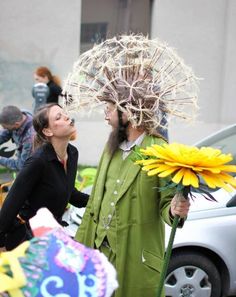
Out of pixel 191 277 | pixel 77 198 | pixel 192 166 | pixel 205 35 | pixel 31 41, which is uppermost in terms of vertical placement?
pixel 205 35

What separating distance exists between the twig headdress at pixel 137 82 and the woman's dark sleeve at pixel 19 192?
0.42 m

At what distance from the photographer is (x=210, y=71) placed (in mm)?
10375

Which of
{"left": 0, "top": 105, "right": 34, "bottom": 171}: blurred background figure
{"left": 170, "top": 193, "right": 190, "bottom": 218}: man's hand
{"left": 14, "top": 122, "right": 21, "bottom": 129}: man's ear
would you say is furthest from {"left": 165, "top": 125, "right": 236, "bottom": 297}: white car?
{"left": 170, "top": 193, "right": 190, "bottom": 218}: man's hand

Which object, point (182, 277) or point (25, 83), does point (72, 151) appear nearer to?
point (182, 277)

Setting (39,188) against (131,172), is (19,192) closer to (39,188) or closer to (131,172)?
(39,188)

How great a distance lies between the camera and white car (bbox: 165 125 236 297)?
13.5ft

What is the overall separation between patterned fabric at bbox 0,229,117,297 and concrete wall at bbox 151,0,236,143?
8.75 meters

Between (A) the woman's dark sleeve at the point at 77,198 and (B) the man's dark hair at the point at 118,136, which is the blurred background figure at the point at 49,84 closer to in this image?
(A) the woman's dark sleeve at the point at 77,198

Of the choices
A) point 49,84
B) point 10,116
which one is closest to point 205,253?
point 10,116

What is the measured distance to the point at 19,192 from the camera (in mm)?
2719

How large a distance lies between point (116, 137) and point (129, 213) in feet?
1.27

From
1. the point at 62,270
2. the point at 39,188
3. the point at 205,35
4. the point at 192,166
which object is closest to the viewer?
the point at 62,270

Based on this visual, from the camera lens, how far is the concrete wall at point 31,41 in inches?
401

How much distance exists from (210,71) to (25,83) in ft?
12.0
